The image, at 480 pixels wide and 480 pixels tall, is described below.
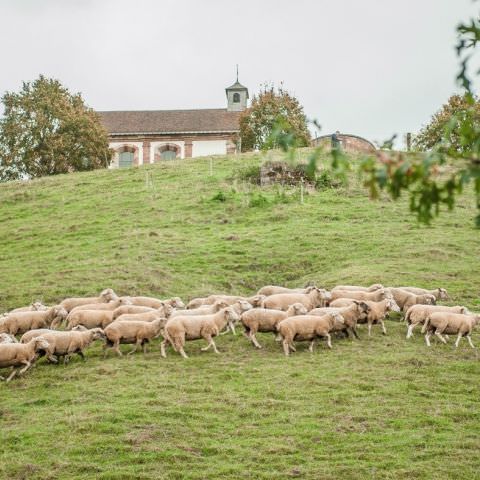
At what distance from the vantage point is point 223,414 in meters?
14.9

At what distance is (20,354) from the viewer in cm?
1747

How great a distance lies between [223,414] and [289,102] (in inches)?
2090

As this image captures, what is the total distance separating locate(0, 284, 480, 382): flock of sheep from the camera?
18297 millimetres

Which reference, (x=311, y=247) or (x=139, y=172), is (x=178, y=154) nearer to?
(x=139, y=172)

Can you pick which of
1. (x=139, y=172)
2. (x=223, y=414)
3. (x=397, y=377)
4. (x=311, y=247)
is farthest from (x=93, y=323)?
(x=139, y=172)

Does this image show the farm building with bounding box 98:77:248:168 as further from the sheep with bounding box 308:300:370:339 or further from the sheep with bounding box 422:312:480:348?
the sheep with bounding box 422:312:480:348

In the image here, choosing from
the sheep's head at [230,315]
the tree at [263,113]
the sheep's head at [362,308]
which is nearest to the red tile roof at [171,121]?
the tree at [263,113]

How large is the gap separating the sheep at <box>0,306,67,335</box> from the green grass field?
5.83 feet

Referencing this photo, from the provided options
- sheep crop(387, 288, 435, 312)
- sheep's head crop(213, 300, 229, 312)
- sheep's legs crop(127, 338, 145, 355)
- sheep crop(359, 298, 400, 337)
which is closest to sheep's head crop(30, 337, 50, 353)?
sheep's legs crop(127, 338, 145, 355)

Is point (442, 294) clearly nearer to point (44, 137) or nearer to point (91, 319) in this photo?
point (91, 319)

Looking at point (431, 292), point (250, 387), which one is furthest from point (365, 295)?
point (250, 387)

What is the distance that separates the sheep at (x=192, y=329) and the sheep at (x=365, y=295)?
13.6 ft

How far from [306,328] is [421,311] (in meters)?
3.27

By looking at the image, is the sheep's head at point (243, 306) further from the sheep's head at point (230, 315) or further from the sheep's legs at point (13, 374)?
the sheep's legs at point (13, 374)
